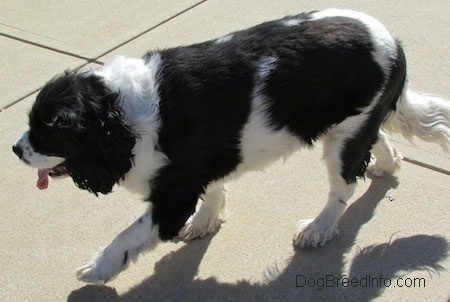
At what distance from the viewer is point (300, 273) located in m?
3.63

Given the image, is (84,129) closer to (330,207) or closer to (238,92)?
(238,92)

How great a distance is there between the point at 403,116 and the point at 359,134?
465mm

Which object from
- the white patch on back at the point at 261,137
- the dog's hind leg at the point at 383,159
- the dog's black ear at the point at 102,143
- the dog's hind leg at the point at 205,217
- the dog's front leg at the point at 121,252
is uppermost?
the dog's black ear at the point at 102,143

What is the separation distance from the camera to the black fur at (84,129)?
120 inches

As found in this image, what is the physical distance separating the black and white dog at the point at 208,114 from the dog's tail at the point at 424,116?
211mm

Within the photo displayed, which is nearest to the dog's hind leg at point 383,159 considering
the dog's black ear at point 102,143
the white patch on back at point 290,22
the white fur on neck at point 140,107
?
the white patch on back at point 290,22

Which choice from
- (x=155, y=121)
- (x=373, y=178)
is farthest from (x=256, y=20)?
(x=155, y=121)

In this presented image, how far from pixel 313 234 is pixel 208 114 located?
3.25 ft

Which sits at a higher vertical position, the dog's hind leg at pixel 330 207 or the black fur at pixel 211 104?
the black fur at pixel 211 104

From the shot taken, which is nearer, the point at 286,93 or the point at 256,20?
the point at 286,93

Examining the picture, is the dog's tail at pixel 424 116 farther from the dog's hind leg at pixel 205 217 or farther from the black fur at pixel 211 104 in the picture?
the dog's hind leg at pixel 205 217

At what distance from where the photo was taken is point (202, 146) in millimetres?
3326

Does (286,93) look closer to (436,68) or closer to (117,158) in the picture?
(117,158)

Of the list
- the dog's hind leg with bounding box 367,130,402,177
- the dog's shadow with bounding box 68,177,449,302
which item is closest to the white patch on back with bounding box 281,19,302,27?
the dog's hind leg with bounding box 367,130,402,177
